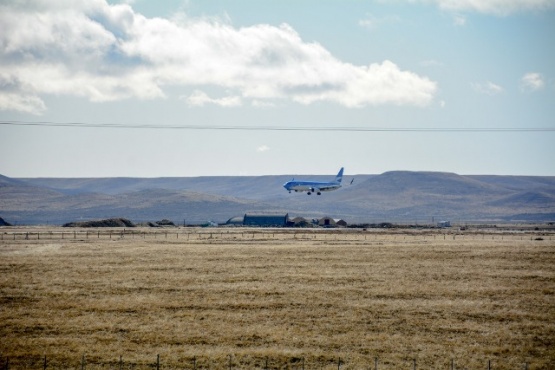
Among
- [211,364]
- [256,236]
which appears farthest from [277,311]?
[256,236]

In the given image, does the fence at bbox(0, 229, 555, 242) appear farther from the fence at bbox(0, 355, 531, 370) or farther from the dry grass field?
the fence at bbox(0, 355, 531, 370)

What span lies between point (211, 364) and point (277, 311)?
507 inches

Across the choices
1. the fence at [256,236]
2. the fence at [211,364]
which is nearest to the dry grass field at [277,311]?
the fence at [211,364]

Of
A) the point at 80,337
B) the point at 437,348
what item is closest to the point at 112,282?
the point at 80,337

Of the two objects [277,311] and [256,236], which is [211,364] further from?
[256,236]

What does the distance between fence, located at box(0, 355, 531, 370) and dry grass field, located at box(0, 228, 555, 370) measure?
0.37 feet

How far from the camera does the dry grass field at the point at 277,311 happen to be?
126 feet

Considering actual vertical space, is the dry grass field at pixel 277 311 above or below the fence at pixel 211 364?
above

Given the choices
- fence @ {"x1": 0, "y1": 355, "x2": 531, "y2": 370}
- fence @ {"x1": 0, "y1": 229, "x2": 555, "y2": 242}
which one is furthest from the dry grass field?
fence @ {"x1": 0, "y1": 229, "x2": 555, "y2": 242}

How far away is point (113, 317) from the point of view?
4744cm

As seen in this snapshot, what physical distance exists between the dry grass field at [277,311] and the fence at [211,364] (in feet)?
0.37

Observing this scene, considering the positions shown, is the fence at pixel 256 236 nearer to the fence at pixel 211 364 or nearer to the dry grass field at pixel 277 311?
the dry grass field at pixel 277 311

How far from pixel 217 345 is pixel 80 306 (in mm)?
15195

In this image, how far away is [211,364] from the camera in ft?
122
